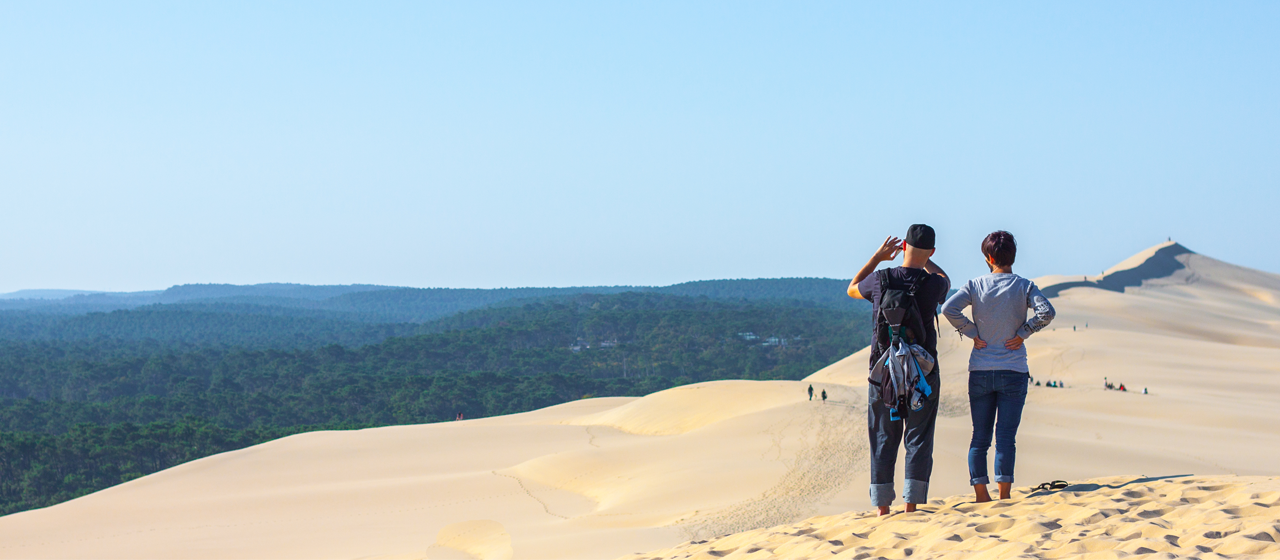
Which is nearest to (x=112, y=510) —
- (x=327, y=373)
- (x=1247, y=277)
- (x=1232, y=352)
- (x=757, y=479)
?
(x=757, y=479)

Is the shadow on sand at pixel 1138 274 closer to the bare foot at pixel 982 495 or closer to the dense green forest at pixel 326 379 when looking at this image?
the dense green forest at pixel 326 379

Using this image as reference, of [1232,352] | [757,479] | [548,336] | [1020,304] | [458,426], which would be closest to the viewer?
[1020,304]

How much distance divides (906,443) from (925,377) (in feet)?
1.70

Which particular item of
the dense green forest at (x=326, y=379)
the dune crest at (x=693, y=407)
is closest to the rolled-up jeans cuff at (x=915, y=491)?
the dune crest at (x=693, y=407)

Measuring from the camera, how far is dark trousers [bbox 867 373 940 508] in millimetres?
5516

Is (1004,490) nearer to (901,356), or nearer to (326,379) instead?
(901,356)

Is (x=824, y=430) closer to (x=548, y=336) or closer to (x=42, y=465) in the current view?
(x=42, y=465)

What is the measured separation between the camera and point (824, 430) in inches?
569

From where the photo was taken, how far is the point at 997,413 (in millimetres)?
5746

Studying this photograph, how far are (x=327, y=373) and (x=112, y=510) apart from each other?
236ft

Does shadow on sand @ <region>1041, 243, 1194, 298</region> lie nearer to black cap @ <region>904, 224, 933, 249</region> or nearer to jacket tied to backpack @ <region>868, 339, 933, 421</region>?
black cap @ <region>904, 224, 933, 249</region>

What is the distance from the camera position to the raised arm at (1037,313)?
536 centimetres

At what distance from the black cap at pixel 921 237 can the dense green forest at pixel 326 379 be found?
46.8 meters

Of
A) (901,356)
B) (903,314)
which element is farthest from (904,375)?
(903,314)
